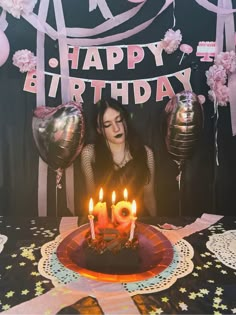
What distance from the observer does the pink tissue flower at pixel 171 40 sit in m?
1.69

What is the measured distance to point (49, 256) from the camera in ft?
4.22

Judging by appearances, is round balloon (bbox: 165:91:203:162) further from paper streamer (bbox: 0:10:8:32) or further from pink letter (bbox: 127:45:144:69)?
paper streamer (bbox: 0:10:8:32)

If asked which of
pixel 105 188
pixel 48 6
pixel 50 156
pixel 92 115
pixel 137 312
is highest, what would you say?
pixel 48 6

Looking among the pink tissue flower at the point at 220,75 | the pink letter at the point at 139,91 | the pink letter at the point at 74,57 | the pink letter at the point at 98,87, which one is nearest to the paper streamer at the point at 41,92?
the pink letter at the point at 74,57

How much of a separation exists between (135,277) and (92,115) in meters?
0.92

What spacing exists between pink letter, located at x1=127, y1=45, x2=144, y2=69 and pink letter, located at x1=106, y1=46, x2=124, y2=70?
0.04 metres

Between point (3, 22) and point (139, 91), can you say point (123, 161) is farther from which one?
point (3, 22)

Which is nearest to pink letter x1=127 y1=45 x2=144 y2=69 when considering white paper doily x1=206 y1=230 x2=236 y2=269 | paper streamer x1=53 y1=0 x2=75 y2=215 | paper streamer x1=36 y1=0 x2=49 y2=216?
paper streamer x1=53 y1=0 x2=75 y2=215

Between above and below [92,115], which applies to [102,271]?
below

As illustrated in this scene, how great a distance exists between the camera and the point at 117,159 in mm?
1853

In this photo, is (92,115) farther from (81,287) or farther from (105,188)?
(81,287)

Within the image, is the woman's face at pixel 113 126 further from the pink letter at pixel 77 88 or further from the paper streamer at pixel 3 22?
the paper streamer at pixel 3 22

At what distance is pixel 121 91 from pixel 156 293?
1032mm

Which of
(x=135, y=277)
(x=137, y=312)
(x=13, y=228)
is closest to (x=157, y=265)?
(x=135, y=277)
